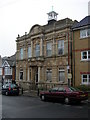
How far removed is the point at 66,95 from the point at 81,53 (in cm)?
879

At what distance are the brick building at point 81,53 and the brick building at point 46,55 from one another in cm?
82

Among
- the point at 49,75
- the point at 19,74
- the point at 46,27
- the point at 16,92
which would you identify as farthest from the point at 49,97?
the point at 19,74

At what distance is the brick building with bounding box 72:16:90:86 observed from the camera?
2236 cm

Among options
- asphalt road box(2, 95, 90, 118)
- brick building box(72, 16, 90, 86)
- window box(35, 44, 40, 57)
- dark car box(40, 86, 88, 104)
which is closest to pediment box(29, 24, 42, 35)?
window box(35, 44, 40, 57)

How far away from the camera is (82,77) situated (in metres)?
22.8

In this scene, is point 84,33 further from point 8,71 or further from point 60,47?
point 8,71

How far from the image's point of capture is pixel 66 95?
1573 cm

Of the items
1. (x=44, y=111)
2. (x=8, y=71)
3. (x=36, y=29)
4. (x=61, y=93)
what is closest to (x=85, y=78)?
(x=61, y=93)

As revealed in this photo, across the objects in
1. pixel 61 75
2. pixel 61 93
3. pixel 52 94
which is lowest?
pixel 52 94

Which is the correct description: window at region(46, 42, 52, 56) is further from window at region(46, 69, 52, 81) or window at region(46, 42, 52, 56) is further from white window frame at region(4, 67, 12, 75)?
white window frame at region(4, 67, 12, 75)

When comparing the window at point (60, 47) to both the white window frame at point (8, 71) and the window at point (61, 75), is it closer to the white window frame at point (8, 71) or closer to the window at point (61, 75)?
the window at point (61, 75)

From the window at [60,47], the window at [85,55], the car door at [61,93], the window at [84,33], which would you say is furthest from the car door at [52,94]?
the window at [60,47]

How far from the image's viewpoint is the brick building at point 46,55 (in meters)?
24.8

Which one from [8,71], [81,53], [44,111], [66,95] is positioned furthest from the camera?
[8,71]
